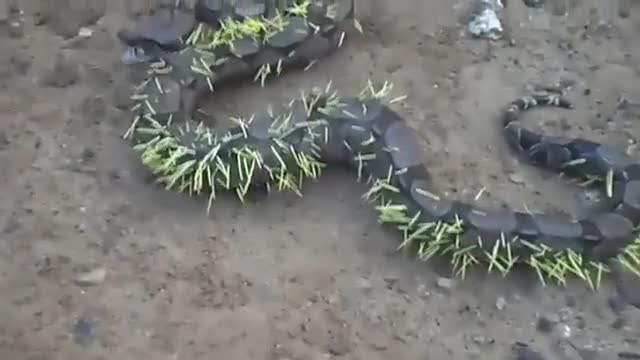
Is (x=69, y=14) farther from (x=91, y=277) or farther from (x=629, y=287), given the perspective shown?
(x=629, y=287)

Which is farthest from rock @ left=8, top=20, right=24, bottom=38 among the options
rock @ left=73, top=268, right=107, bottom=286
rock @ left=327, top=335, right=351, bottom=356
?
rock @ left=327, top=335, right=351, bottom=356

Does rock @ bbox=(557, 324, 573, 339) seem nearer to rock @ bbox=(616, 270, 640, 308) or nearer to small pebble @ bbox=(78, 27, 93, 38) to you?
rock @ bbox=(616, 270, 640, 308)

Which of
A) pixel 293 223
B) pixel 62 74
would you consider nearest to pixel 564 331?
pixel 293 223

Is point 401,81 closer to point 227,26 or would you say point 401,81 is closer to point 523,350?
point 227,26

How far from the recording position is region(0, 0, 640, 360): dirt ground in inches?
104

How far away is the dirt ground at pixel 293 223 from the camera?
8.65 ft

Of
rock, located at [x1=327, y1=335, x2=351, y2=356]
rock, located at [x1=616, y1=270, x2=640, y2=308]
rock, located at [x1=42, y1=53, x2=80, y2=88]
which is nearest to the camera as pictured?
rock, located at [x1=327, y1=335, x2=351, y2=356]

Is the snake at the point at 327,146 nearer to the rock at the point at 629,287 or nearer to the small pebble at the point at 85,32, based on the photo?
the rock at the point at 629,287

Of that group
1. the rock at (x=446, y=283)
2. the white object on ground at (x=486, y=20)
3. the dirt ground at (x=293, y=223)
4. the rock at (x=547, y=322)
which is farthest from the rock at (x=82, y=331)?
the white object on ground at (x=486, y=20)

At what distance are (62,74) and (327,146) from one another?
103 centimetres

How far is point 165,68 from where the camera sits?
3.29 m

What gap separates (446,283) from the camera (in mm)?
2805

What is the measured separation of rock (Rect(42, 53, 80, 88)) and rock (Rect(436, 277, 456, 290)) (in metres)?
1.51

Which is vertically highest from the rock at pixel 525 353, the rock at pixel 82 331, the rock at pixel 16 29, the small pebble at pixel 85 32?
the small pebble at pixel 85 32
